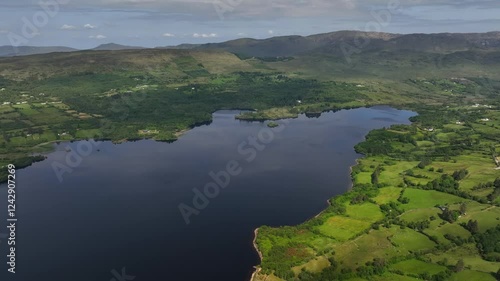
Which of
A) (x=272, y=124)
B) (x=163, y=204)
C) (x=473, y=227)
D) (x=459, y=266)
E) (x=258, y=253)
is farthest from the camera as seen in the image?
(x=272, y=124)

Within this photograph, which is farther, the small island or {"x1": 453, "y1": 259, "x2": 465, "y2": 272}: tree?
the small island

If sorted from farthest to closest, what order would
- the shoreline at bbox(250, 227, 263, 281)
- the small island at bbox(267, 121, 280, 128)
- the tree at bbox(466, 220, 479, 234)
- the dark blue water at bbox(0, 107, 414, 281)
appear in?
the small island at bbox(267, 121, 280, 128) → the tree at bbox(466, 220, 479, 234) → the dark blue water at bbox(0, 107, 414, 281) → the shoreline at bbox(250, 227, 263, 281)

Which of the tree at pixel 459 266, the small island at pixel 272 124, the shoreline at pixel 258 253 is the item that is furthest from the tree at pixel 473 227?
the small island at pixel 272 124

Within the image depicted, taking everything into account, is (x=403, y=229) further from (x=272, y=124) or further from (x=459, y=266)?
(x=272, y=124)

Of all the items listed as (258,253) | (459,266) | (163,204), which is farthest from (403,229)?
(163,204)

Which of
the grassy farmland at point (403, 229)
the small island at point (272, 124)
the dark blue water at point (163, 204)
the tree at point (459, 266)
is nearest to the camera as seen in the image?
the tree at point (459, 266)

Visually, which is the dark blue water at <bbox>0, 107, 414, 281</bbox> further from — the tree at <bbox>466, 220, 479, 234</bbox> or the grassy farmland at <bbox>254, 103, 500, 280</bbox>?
the tree at <bbox>466, 220, 479, 234</bbox>

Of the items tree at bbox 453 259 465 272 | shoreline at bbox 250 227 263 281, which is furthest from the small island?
tree at bbox 453 259 465 272

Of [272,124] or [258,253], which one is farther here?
[272,124]

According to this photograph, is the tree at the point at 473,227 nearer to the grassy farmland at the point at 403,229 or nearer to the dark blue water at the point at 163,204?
the grassy farmland at the point at 403,229
